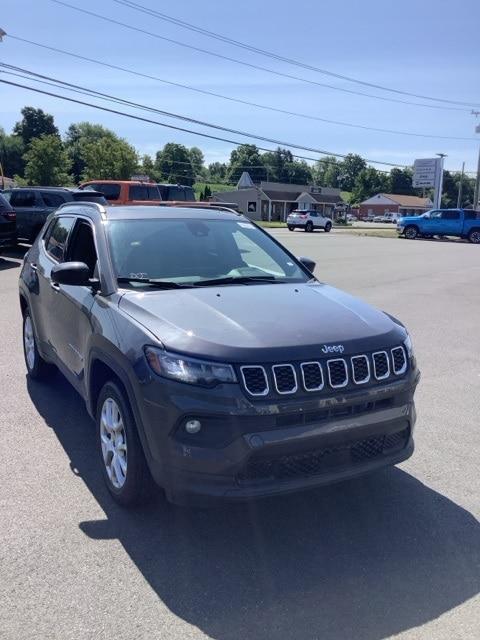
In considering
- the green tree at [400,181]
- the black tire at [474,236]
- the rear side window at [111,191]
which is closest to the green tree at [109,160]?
the black tire at [474,236]

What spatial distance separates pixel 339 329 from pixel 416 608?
4.75ft

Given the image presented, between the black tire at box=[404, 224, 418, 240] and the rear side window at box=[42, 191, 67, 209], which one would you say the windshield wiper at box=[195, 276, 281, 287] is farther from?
the black tire at box=[404, 224, 418, 240]

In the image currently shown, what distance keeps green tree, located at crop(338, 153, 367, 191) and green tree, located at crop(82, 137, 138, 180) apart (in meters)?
110

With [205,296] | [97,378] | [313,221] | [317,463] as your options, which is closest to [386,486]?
[317,463]

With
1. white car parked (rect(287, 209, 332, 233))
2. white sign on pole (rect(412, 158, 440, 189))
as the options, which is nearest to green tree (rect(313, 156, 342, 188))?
white sign on pole (rect(412, 158, 440, 189))

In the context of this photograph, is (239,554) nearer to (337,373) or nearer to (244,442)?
(244,442)

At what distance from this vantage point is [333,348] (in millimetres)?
3227

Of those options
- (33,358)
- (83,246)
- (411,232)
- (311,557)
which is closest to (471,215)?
(411,232)

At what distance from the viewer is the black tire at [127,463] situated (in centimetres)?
335

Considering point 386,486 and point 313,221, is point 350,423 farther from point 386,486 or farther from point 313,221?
point 313,221

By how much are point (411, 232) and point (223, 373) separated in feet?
122

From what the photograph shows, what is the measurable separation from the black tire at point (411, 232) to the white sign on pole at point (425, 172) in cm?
2876

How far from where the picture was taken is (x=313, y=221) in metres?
42.7

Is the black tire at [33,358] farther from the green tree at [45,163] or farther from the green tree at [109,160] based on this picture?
the green tree at [109,160]
